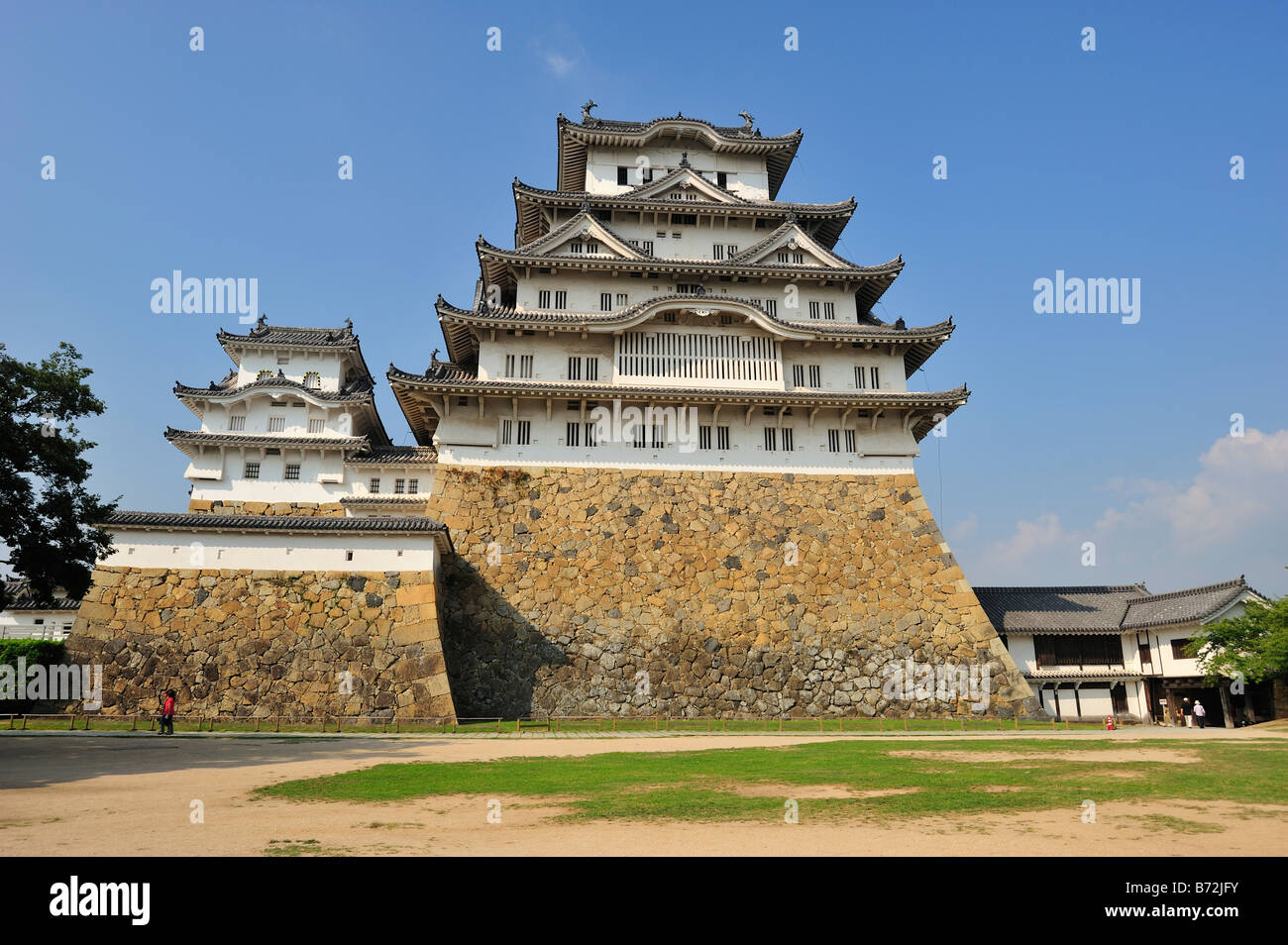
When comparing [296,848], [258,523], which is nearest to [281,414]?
[258,523]

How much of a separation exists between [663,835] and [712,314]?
85.0 ft

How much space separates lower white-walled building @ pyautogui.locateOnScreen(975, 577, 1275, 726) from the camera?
3100 cm

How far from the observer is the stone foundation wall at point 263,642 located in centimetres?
2205

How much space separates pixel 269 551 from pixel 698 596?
14405 mm

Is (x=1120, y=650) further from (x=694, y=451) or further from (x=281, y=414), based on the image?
(x=281, y=414)

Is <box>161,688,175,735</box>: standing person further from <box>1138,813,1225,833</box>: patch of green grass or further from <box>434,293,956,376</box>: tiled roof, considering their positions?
<box>1138,813,1225,833</box>: patch of green grass

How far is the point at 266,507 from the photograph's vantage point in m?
35.5

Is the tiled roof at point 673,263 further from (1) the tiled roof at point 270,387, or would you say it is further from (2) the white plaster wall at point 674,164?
(1) the tiled roof at point 270,387

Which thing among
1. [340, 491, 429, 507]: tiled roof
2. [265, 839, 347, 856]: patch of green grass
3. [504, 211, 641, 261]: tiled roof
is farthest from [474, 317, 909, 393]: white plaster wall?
[265, 839, 347, 856]: patch of green grass

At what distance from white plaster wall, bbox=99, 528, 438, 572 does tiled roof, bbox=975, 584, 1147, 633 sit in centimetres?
2429

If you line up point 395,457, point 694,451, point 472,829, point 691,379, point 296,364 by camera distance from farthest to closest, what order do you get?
point 296,364 → point 395,457 → point 691,379 → point 694,451 → point 472,829

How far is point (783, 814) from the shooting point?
8.80 m

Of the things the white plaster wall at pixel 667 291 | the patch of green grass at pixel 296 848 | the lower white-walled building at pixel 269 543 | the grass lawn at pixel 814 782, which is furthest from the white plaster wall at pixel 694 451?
the patch of green grass at pixel 296 848
